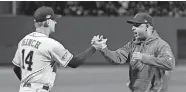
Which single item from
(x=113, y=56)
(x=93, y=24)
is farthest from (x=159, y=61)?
(x=93, y=24)

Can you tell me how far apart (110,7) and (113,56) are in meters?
11.2

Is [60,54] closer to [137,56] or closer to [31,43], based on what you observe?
[31,43]

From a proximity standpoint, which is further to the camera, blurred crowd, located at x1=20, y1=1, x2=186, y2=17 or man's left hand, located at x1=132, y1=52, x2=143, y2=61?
blurred crowd, located at x1=20, y1=1, x2=186, y2=17

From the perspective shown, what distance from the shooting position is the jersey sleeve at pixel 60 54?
4.95 meters

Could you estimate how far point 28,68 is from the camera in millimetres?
4891

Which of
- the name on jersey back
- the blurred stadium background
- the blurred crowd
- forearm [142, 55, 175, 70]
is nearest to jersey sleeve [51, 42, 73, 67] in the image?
the name on jersey back

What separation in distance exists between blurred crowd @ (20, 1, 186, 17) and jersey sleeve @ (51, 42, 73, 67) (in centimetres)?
1120

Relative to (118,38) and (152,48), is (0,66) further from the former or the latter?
(152,48)

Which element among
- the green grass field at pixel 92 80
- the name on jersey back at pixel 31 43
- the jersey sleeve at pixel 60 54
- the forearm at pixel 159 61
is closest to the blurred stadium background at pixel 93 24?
the green grass field at pixel 92 80

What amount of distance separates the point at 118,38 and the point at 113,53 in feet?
35.6

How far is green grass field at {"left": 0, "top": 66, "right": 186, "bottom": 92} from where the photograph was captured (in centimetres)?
1143

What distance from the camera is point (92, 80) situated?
13039 millimetres

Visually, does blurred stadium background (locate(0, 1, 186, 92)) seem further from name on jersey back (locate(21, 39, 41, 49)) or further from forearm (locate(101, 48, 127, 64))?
name on jersey back (locate(21, 39, 41, 49))

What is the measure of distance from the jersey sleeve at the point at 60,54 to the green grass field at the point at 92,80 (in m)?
6.09
